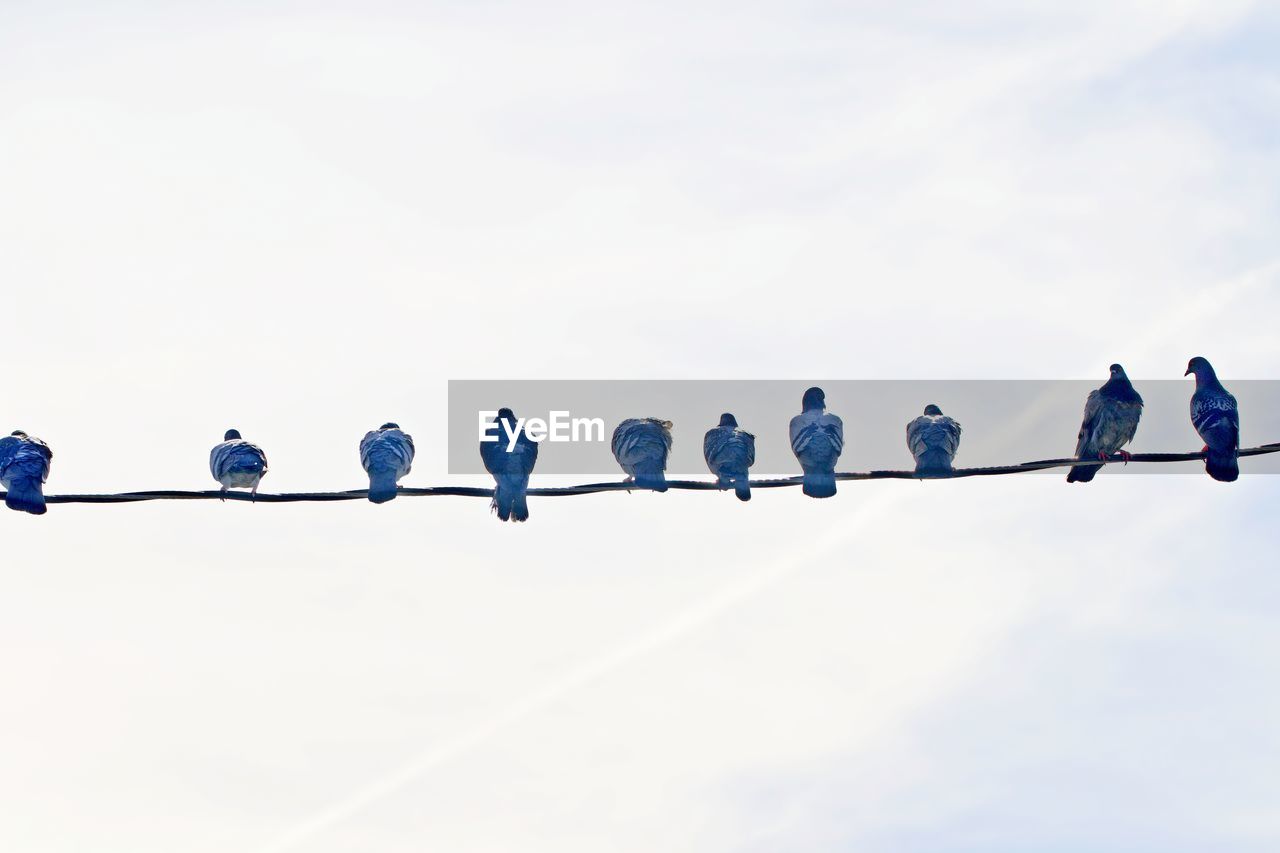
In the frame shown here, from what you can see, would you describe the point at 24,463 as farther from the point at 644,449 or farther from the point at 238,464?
the point at 644,449

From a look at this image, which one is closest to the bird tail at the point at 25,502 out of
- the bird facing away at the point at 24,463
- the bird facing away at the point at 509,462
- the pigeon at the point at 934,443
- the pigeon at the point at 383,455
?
the bird facing away at the point at 24,463

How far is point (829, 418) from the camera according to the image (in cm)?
2580

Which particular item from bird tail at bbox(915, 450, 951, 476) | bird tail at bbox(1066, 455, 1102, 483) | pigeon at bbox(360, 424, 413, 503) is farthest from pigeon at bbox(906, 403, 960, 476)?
pigeon at bbox(360, 424, 413, 503)

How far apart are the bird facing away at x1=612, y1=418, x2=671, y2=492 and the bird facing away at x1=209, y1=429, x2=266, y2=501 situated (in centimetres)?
465

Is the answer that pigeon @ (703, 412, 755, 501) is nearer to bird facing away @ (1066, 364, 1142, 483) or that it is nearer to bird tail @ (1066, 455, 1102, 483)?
bird tail @ (1066, 455, 1102, 483)

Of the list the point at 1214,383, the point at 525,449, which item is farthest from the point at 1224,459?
the point at 525,449

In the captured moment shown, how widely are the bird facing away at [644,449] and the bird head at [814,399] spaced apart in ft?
5.22

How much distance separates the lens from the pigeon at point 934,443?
25.7 metres

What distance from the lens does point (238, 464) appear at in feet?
91.2

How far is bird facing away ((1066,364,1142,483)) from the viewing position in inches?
1113

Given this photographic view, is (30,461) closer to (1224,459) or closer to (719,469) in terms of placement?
(719,469)

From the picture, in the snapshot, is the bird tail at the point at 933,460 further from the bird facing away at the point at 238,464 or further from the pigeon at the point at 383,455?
the bird facing away at the point at 238,464

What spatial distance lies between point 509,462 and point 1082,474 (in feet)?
20.8

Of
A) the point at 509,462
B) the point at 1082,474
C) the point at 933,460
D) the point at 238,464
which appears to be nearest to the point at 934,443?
the point at 933,460
